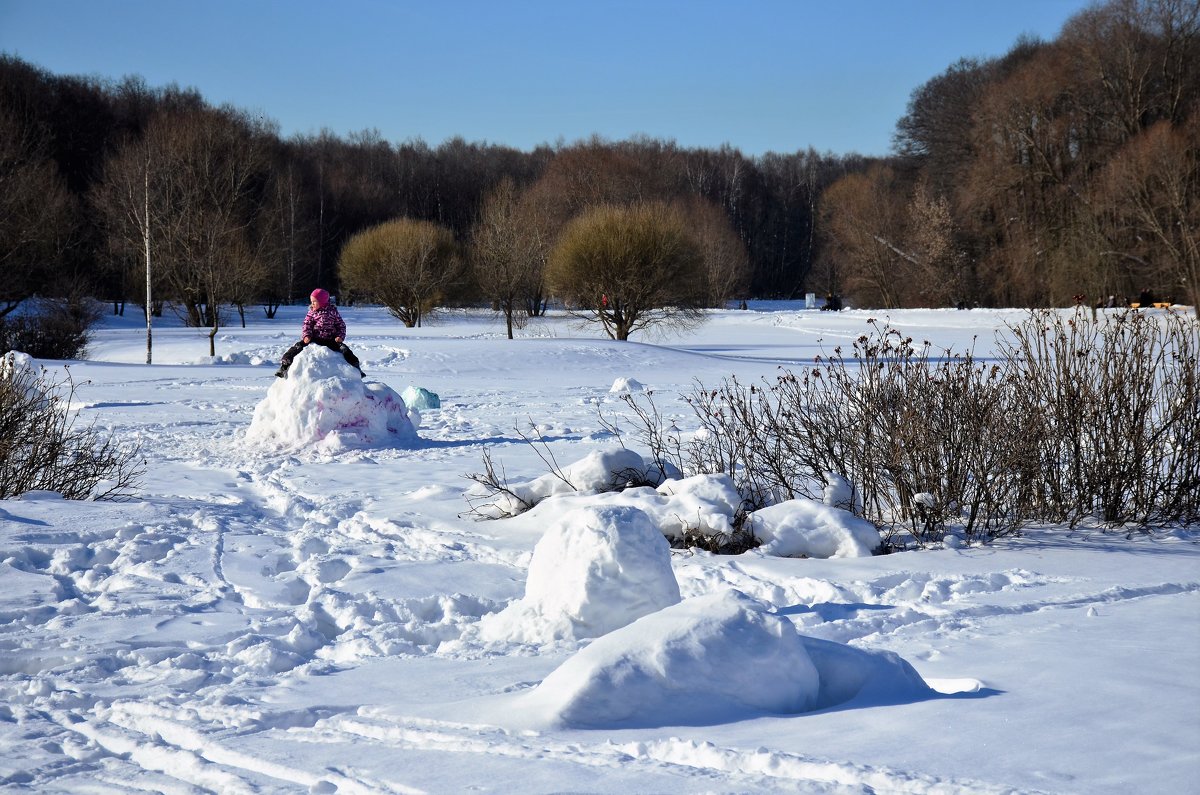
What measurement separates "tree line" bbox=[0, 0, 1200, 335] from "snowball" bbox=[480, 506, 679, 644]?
972 inches

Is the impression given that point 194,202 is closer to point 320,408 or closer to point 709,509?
point 320,408

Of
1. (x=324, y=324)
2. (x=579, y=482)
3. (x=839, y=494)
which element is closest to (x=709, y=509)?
(x=839, y=494)

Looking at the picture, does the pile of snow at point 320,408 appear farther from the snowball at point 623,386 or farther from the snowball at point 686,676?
the snowball at point 686,676

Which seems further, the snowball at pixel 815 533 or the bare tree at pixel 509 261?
the bare tree at pixel 509 261

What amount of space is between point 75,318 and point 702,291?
738 inches

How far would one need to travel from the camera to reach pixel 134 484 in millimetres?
8867

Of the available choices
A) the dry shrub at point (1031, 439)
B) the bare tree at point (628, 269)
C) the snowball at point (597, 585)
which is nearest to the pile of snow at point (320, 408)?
the dry shrub at point (1031, 439)

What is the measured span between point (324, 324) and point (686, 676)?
9.18m

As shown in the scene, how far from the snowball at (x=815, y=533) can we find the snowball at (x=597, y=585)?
1.60 meters

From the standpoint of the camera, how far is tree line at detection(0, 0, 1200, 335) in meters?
34.7

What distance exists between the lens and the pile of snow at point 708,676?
3.41 m

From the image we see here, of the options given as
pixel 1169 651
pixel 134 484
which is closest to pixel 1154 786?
pixel 1169 651

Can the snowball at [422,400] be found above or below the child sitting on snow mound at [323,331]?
below

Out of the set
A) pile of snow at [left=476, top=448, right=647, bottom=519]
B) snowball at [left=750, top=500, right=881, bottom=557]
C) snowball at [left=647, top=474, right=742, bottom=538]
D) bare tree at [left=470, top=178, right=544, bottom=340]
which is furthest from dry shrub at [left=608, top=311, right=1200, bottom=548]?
bare tree at [left=470, top=178, right=544, bottom=340]
